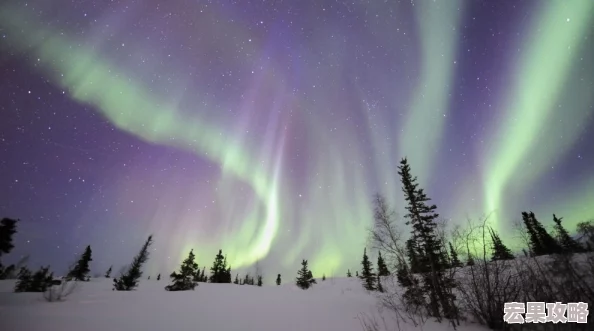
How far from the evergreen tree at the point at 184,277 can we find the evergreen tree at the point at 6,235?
14679mm

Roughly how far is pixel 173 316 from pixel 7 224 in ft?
68.0

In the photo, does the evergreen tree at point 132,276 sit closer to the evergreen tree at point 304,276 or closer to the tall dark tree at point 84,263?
the tall dark tree at point 84,263

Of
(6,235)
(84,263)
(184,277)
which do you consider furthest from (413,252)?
(84,263)

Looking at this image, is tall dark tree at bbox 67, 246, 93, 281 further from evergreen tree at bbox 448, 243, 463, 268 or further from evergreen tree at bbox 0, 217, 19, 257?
evergreen tree at bbox 448, 243, 463, 268

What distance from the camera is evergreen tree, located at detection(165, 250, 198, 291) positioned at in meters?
29.0

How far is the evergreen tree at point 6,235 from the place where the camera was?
→ 18.8m

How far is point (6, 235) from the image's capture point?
62.5 ft

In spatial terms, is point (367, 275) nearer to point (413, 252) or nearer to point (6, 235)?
point (413, 252)

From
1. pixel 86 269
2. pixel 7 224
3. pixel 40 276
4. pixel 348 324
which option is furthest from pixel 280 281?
pixel 348 324

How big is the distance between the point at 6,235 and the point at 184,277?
18048mm

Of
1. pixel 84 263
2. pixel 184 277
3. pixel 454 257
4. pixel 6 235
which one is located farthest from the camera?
pixel 84 263

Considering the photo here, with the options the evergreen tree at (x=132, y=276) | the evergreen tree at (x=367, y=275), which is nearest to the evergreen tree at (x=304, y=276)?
the evergreen tree at (x=367, y=275)

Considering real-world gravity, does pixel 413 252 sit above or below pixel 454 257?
above

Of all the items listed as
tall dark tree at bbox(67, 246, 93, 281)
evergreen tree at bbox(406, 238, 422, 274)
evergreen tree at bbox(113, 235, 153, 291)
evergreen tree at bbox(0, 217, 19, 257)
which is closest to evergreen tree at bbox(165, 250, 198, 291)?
evergreen tree at bbox(113, 235, 153, 291)
